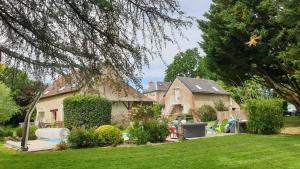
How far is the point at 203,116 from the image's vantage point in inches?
1633

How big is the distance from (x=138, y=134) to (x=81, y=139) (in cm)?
239

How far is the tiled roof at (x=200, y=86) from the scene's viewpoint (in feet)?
155

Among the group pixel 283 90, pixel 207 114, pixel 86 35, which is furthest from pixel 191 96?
pixel 86 35

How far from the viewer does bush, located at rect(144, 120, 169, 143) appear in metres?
17.0

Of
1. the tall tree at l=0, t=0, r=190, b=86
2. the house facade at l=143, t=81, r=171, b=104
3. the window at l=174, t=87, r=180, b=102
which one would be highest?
the house facade at l=143, t=81, r=171, b=104

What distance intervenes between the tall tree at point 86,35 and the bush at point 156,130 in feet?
40.6

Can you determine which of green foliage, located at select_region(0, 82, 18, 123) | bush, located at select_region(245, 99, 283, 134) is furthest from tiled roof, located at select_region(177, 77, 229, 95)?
bush, located at select_region(245, 99, 283, 134)

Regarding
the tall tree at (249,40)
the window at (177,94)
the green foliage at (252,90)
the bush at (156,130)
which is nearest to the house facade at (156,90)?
the window at (177,94)

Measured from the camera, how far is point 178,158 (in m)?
11.9

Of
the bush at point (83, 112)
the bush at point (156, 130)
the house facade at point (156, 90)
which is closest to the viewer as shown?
the bush at point (156, 130)

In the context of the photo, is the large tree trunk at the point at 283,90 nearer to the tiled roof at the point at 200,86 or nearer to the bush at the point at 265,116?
the bush at the point at 265,116

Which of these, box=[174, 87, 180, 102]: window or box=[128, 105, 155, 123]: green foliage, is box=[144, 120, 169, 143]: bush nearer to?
box=[128, 105, 155, 123]: green foliage

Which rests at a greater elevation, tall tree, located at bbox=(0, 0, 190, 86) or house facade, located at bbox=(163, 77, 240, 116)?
house facade, located at bbox=(163, 77, 240, 116)

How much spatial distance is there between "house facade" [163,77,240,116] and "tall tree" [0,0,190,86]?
40034mm
